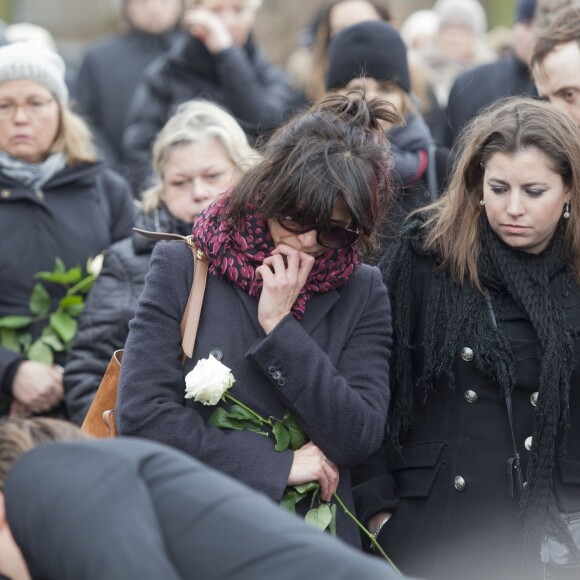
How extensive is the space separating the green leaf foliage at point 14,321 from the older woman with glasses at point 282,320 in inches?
50.4

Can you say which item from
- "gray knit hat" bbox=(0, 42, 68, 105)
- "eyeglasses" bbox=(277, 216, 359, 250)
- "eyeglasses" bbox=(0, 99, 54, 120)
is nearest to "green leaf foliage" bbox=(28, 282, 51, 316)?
"eyeglasses" bbox=(0, 99, 54, 120)

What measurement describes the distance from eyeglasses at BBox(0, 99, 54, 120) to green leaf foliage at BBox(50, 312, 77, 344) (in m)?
0.82

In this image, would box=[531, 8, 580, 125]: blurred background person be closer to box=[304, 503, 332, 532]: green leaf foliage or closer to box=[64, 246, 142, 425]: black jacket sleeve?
box=[64, 246, 142, 425]: black jacket sleeve

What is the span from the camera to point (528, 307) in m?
3.59

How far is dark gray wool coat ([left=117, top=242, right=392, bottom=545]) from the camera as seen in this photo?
10.6ft

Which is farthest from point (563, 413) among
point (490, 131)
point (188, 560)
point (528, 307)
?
point (188, 560)


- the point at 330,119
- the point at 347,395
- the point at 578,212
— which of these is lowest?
the point at 347,395

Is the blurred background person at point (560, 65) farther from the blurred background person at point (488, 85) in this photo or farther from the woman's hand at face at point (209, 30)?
the woman's hand at face at point (209, 30)

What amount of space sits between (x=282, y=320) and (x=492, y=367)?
2.29 ft

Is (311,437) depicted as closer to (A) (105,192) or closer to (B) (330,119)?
(B) (330,119)

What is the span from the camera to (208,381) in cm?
318

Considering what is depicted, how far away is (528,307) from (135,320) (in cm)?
115

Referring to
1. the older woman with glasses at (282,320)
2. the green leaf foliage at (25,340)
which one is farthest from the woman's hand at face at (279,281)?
the green leaf foliage at (25,340)

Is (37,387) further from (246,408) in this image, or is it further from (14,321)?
(246,408)
